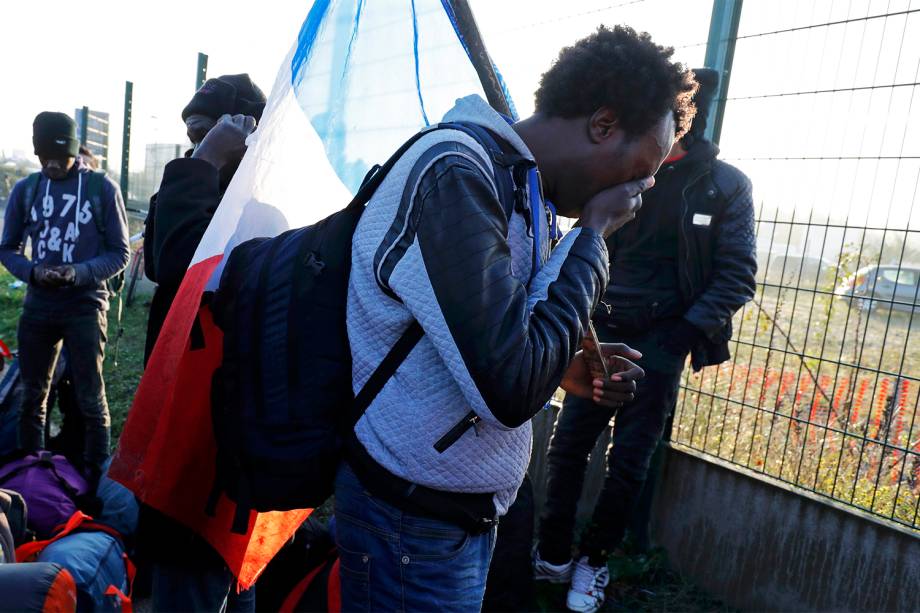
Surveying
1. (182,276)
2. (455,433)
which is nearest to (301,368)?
(455,433)

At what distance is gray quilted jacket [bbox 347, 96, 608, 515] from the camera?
43.6 inches

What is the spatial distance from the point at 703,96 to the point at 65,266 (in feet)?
11.4

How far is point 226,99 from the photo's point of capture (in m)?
2.25

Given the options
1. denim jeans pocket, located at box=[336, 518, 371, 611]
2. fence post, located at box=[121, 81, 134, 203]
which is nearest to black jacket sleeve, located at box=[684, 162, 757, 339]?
denim jeans pocket, located at box=[336, 518, 371, 611]

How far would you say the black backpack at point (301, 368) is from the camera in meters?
1.30

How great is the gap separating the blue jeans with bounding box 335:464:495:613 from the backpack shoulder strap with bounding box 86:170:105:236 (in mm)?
3510

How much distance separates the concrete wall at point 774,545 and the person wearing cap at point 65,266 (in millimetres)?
3231

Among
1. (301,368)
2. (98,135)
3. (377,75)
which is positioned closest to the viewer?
(301,368)

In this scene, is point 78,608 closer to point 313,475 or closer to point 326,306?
point 313,475

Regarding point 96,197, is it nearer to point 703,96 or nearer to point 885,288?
point 703,96

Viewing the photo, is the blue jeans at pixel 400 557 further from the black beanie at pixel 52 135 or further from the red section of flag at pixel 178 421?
the black beanie at pixel 52 135

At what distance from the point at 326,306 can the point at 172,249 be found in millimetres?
760

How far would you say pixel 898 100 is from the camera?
293 centimetres

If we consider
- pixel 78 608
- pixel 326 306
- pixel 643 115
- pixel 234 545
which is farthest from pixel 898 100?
pixel 78 608
